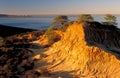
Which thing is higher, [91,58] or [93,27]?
[93,27]

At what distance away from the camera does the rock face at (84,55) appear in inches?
1537

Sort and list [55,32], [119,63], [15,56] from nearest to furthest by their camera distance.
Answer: [119,63]
[15,56]
[55,32]

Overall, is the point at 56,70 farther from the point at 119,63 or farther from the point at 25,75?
the point at 119,63

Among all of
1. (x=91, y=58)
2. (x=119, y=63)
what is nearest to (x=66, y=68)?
(x=91, y=58)

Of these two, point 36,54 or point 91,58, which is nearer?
point 91,58

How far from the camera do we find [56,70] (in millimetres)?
41875

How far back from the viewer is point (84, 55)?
41750mm

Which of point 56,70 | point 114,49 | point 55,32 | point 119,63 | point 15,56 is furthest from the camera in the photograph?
point 55,32

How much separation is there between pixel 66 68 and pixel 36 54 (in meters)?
10.0

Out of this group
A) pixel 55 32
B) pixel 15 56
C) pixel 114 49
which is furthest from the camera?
pixel 55 32

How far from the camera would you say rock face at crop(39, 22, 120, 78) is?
128 ft

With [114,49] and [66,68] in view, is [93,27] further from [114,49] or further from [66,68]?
[66,68]

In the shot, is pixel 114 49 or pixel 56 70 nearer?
pixel 56 70

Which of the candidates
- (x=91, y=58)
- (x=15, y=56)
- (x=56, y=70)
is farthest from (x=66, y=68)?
(x=15, y=56)
